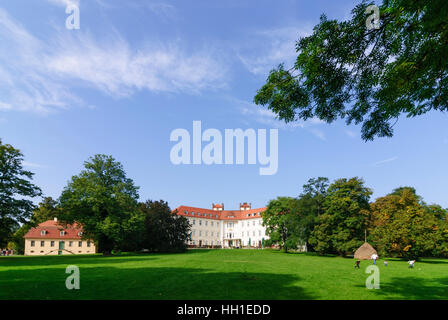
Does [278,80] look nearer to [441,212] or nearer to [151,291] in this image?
[151,291]

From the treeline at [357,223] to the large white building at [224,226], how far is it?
3978 cm

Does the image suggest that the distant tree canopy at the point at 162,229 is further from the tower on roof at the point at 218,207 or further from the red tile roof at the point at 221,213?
the tower on roof at the point at 218,207

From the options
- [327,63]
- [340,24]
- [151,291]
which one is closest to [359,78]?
[327,63]

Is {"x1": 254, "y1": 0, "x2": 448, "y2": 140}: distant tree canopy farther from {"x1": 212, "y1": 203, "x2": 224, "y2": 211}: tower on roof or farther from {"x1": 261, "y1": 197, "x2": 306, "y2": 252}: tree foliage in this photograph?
{"x1": 212, "y1": 203, "x2": 224, "y2": 211}: tower on roof

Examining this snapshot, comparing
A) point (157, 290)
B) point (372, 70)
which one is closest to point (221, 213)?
point (157, 290)

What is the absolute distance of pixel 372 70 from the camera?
6.57 meters

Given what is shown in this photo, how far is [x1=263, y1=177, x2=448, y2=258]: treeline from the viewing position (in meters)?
38.1

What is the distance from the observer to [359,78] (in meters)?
6.75

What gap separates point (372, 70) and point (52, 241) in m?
72.7

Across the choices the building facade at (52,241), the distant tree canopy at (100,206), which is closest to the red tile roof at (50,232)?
the building facade at (52,241)

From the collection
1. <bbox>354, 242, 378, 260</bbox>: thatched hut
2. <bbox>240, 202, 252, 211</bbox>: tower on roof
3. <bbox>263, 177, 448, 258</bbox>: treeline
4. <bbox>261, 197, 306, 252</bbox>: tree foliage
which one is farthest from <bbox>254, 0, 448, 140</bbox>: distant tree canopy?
<bbox>240, 202, 252, 211</bbox>: tower on roof

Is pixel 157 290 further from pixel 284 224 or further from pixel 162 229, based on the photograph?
pixel 284 224

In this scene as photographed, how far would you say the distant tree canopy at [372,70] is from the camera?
18.0ft
